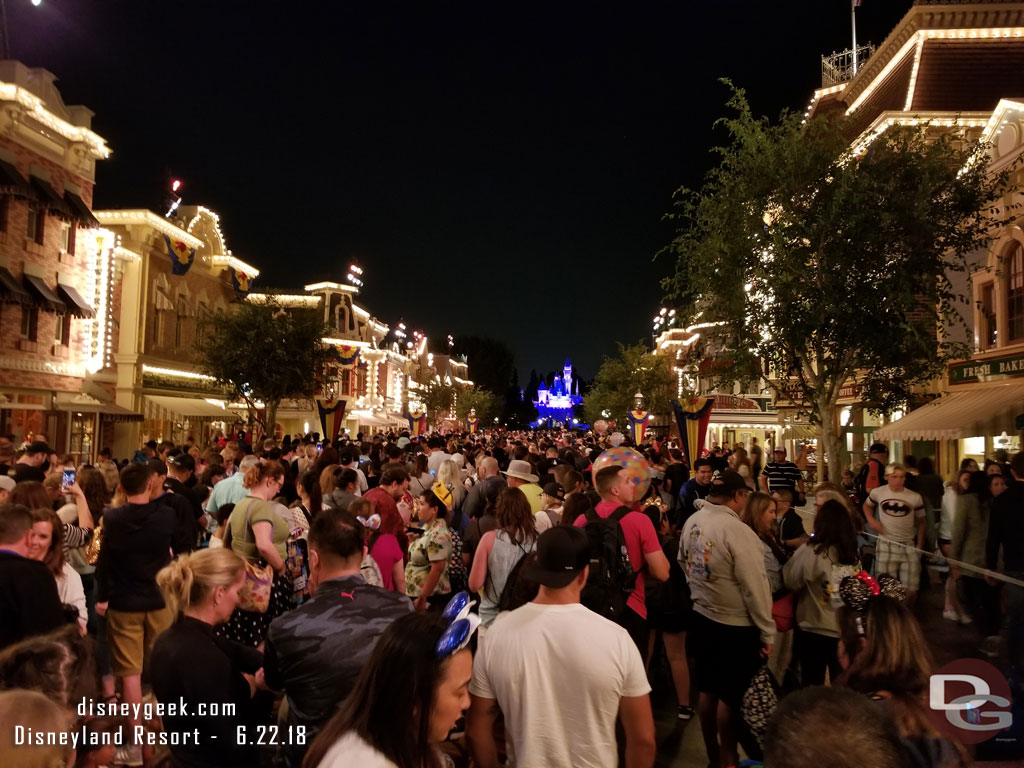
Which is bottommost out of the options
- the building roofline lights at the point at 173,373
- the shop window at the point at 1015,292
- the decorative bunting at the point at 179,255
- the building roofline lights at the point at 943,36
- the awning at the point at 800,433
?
the awning at the point at 800,433

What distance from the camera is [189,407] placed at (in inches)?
1122

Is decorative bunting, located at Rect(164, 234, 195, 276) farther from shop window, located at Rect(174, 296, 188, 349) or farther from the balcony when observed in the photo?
the balcony

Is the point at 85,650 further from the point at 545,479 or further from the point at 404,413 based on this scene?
the point at 404,413

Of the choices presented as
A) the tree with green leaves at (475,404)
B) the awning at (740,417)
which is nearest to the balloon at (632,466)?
the awning at (740,417)

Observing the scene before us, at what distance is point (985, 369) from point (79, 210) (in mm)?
24299

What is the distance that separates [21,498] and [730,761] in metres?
5.09

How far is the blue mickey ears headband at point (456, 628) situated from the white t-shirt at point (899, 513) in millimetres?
7610

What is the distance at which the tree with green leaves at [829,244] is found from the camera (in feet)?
39.8

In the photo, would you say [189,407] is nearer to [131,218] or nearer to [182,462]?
[131,218]

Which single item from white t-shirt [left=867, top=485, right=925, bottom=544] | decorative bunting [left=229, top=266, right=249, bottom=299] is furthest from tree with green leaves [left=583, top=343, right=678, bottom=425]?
white t-shirt [left=867, top=485, right=925, bottom=544]

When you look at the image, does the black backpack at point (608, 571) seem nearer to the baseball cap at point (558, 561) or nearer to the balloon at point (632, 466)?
the balloon at point (632, 466)

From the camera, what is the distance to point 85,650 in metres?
2.56

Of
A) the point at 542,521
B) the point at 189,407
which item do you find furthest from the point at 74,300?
the point at 542,521

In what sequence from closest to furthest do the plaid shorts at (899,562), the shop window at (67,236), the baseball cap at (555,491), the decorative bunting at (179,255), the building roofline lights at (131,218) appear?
the plaid shorts at (899,562)
the baseball cap at (555,491)
the shop window at (67,236)
the building roofline lights at (131,218)
the decorative bunting at (179,255)
